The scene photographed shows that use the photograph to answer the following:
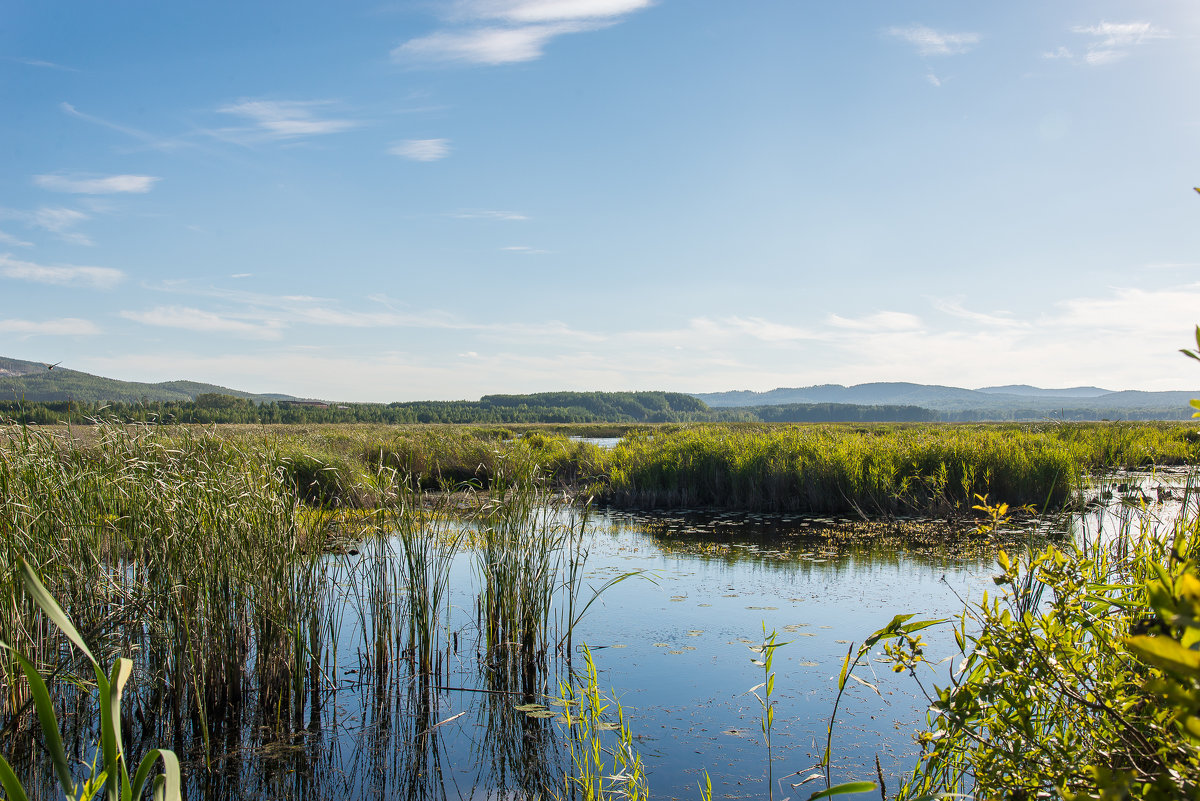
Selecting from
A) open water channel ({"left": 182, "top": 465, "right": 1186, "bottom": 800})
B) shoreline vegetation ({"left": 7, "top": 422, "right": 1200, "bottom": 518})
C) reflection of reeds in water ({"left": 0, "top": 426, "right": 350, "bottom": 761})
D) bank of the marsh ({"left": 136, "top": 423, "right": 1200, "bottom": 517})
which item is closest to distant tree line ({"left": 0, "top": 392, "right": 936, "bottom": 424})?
bank of the marsh ({"left": 136, "top": 423, "right": 1200, "bottom": 517})

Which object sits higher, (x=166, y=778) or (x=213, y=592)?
(x=166, y=778)

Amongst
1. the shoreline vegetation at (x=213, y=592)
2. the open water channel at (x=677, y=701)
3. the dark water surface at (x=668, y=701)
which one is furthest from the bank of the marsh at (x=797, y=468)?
the shoreline vegetation at (x=213, y=592)

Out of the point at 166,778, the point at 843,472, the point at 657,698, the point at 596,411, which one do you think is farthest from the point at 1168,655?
the point at 596,411

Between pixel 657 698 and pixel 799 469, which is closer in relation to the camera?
pixel 657 698

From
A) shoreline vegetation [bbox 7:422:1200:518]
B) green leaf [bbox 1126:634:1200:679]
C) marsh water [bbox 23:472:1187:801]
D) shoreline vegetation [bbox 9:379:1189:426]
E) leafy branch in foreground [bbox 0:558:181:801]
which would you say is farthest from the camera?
shoreline vegetation [bbox 9:379:1189:426]

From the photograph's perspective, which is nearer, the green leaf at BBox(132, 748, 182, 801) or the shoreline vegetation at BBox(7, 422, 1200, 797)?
the green leaf at BBox(132, 748, 182, 801)

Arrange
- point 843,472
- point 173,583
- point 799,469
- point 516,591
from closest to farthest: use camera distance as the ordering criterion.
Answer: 1. point 173,583
2. point 516,591
3. point 843,472
4. point 799,469

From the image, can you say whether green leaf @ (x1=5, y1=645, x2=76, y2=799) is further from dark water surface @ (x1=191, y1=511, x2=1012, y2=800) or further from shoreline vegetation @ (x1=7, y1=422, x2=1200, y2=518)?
shoreline vegetation @ (x1=7, y1=422, x2=1200, y2=518)

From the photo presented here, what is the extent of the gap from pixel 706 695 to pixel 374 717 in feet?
7.78

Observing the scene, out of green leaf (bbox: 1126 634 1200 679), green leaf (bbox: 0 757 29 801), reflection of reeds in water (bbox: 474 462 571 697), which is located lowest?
reflection of reeds in water (bbox: 474 462 571 697)

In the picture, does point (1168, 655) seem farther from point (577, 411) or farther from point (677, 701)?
point (577, 411)

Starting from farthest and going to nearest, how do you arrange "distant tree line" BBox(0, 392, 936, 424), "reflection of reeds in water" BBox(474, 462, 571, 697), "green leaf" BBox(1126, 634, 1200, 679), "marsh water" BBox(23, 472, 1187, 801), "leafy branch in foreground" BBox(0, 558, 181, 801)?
"distant tree line" BBox(0, 392, 936, 424), "reflection of reeds in water" BBox(474, 462, 571, 697), "marsh water" BBox(23, 472, 1187, 801), "leafy branch in foreground" BBox(0, 558, 181, 801), "green leaf" BBox(1126, 634, 1200, 679)

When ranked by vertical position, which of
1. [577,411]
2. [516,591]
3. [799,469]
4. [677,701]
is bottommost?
[677,701]

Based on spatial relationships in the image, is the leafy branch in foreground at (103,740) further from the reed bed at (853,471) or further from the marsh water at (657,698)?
the reed bed at (853,471)
